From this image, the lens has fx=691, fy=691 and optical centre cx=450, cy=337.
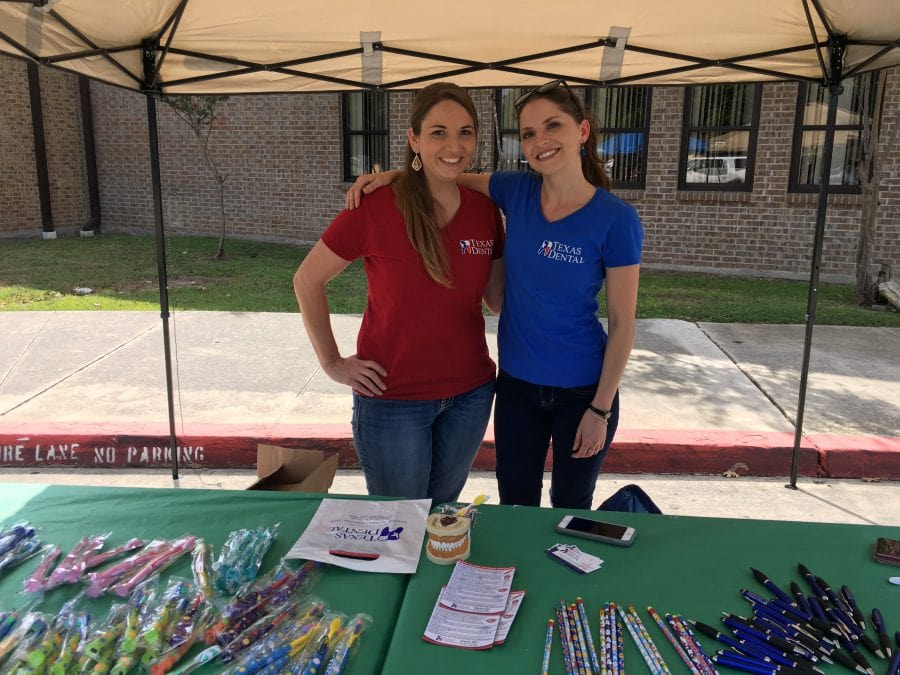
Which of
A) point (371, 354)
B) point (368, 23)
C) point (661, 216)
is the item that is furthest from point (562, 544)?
point (661, 216)

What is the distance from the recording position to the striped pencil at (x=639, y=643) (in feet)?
4.49

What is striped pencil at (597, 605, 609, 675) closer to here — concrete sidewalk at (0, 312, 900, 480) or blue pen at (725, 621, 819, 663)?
blue pen at (725, 621, 819, 663)

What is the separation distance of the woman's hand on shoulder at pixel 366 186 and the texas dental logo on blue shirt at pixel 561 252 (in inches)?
23.8

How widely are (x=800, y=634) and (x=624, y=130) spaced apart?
1106cm

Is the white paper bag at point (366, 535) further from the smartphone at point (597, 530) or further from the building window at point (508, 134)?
the building window at point (508, 134)

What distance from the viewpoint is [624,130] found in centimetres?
1152

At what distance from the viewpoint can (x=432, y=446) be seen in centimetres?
260

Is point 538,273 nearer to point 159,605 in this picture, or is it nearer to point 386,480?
point 386,480

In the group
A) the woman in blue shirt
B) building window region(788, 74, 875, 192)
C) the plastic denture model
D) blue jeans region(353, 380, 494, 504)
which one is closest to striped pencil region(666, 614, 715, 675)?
the plastic denture model

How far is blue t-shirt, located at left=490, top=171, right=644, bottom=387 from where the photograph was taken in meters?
2.31

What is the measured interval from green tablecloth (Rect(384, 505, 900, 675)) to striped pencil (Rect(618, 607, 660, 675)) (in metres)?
0.01

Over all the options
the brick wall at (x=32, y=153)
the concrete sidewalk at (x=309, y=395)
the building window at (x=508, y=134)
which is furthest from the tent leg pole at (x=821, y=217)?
the brick wall at (x=32, y=153)

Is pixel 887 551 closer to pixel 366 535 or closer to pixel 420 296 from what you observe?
pixel 366 535

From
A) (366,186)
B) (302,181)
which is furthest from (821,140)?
(366,186)
